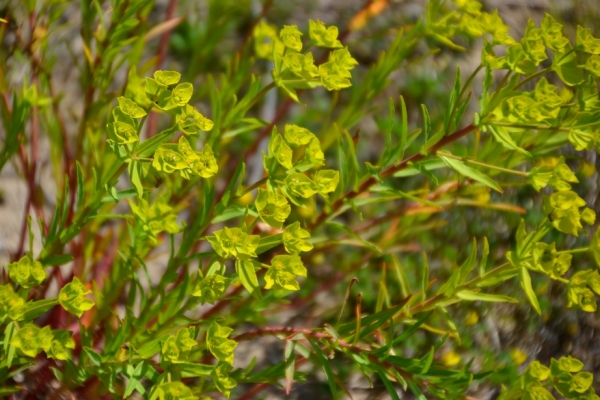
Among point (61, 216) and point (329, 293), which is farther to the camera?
point (329, 293)

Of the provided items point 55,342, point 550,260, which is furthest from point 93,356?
point 550,260

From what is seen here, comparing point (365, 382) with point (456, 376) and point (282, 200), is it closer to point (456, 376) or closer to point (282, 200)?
point (456, 376)

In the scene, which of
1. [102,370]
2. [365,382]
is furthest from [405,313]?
[365,382]

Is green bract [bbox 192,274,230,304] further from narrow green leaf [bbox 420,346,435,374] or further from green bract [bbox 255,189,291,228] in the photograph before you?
narrow green leaf [bbox 420,346,435,374]

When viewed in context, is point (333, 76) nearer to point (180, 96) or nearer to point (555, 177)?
point (180, 96)

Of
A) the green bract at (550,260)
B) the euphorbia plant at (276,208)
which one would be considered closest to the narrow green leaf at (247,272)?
the euphorbia plant at (276,208)

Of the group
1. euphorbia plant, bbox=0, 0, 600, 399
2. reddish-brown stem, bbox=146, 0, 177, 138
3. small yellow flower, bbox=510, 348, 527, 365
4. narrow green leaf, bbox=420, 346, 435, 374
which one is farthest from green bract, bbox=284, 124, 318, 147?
small yellow flower, bbox=510, 348, 527, 365
